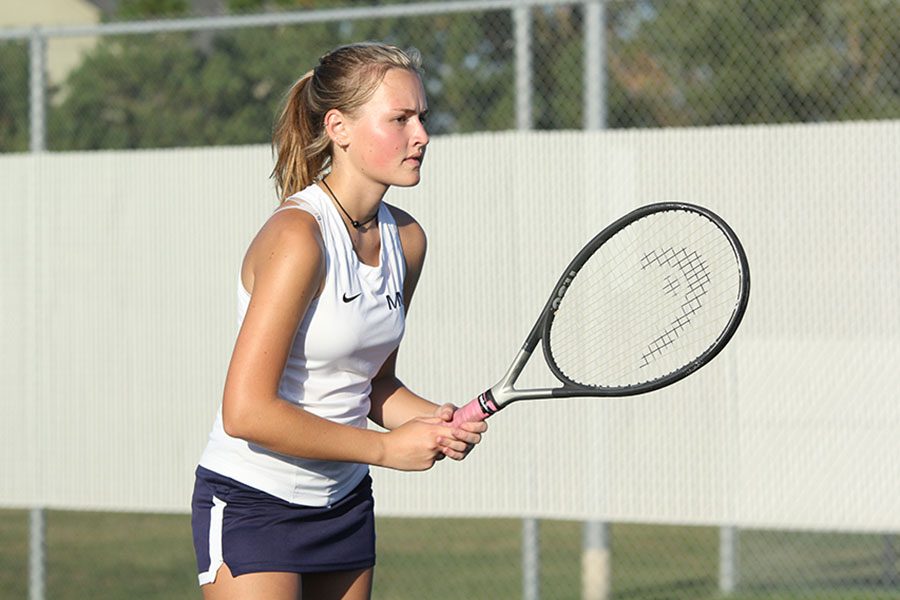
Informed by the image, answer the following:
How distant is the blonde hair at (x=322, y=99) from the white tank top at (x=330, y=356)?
0.51ft

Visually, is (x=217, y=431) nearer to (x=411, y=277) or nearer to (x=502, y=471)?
(x=411, y=277)

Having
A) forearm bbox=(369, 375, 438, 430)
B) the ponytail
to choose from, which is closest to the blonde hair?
the ponytail

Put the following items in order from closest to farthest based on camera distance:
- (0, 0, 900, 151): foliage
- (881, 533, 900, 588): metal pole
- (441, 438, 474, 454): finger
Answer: (441, 438, 474, 454): finger, (881, 533, 900, 588): metal pole, (0, 0, 900, 151): foliage

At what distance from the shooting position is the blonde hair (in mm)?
2957

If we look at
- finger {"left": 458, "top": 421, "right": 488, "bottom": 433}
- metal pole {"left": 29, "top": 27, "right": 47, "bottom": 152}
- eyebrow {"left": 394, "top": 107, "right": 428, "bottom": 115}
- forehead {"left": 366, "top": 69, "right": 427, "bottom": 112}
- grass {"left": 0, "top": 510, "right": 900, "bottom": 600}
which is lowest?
grass {"left": 0, "top": 510, "right": 900, "bottom": 600}

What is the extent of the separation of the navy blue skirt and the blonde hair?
0.64 metres

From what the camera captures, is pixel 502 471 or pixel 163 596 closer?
pixel 502 471

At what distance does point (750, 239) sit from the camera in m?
5.16

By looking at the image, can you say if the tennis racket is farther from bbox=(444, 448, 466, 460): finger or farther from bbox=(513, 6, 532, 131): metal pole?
bbox=(444, 448, 466, 460): finger

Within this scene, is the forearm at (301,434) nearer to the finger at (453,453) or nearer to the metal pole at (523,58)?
the finger at (453,453)

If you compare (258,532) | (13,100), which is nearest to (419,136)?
(258,532)

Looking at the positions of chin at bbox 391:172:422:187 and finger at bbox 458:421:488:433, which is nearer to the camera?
finger at bbox 458:421:488:433

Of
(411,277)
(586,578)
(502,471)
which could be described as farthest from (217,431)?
(586,578)

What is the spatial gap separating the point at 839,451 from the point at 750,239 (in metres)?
0.79
